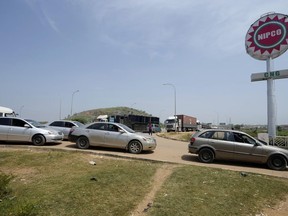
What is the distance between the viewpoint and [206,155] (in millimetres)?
12336

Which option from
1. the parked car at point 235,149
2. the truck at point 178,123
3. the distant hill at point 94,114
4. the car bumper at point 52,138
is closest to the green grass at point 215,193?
the parked car at point 235,149

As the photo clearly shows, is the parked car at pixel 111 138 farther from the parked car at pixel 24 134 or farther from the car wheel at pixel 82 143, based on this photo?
the parked car at pixel 24 134

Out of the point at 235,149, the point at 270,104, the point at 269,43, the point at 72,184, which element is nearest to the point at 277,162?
the point at 235,149

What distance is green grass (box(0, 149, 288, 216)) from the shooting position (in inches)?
246

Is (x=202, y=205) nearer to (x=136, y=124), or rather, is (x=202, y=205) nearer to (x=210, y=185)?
(x=210, y=185)

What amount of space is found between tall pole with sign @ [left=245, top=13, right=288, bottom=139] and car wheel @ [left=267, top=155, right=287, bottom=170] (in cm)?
1002

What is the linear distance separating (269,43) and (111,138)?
16108 millimetres

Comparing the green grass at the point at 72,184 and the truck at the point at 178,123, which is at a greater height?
the truck at the point at 178,123

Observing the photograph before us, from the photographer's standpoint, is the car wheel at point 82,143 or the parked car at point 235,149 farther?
the car wheel at point 82,143

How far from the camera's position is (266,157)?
11766 millimetres

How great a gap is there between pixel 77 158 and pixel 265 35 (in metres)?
18.9

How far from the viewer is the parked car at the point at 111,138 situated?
44.8ft

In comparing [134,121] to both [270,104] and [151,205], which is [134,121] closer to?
[270,104]

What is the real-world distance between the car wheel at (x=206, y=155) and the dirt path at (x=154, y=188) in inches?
93.9
